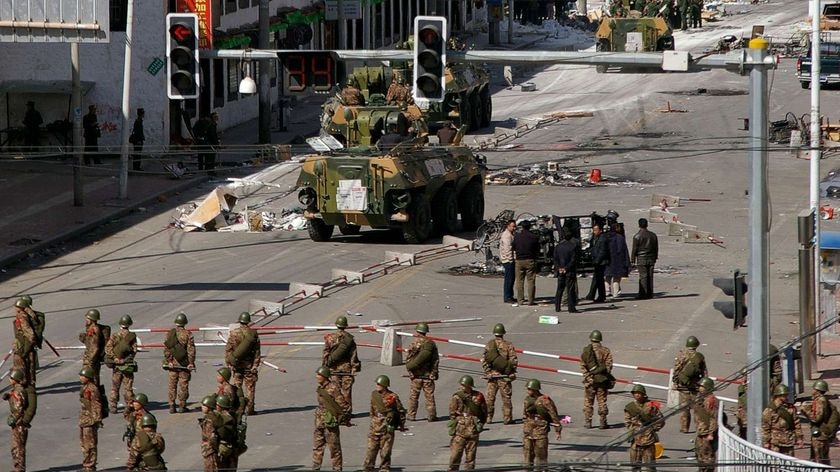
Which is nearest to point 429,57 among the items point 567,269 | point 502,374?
point 502,374

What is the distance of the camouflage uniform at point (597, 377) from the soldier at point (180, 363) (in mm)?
4708

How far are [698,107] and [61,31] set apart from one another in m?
27.6

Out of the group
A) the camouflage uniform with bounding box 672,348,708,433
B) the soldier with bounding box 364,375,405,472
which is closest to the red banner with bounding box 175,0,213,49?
the camouflage uniform with bounding box 672,348,708,433

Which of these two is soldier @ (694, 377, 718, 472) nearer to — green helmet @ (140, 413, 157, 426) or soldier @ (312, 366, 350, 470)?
soldier @ (312, 366, 350, 470)

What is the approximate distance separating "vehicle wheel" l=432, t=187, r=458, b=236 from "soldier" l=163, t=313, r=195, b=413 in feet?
41.1

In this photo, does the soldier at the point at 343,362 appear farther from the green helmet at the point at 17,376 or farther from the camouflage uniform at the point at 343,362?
the green helmet at the point at 17,376

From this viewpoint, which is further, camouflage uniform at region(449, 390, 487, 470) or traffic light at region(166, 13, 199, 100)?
traffic light at region(166, 13, 199, 100)

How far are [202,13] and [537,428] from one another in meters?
27.3

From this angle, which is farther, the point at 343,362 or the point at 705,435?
the point at 343,362

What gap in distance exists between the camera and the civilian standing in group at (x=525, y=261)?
26.8 meters

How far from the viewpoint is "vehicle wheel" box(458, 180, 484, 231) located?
33344mm

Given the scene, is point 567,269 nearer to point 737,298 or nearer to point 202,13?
point 737,298

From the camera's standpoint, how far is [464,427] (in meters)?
17.8

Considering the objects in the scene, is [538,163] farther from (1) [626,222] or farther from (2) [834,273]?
(2) [834,273]
